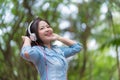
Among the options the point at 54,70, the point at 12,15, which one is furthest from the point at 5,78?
the point at 54,70

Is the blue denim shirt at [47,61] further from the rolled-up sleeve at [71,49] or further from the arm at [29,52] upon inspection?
the rolled-up sleeve at [71,49]

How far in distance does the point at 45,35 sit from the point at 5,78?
Answer: 3434mm

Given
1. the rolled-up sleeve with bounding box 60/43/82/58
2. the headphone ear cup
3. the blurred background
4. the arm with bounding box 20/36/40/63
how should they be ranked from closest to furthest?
1. the arm with bounding box 20/36/40/63
2. the headphone ear cup
3. the rolled-up sleeve with bounding box 60/43/82/58
4. the blurred background

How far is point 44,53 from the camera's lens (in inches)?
135

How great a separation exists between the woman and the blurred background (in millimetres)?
1767

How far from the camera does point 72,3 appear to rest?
8.19 metres

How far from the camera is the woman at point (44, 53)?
132 inches

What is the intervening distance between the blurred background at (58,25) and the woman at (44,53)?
1.77 m

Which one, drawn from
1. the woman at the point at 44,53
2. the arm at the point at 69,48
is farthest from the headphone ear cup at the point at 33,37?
the arm at the point at 69,48

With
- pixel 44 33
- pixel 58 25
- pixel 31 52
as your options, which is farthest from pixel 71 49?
pixel 58 25

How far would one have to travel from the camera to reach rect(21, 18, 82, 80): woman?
3365 millimetres

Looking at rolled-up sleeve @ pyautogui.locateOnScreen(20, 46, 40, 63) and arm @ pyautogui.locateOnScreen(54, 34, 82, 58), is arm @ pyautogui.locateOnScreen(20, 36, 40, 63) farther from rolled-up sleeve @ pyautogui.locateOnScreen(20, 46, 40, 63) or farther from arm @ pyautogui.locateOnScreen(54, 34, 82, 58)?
arm @ pyautogui.locateOnScreen(54, 34, 82, 58)

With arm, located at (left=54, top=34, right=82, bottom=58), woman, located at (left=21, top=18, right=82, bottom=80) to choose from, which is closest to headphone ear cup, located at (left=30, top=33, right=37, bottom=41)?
woman, located at (left=21, top=18, right=82, bottom=80)

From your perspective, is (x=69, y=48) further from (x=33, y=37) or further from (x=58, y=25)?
(x=58, y=25)
